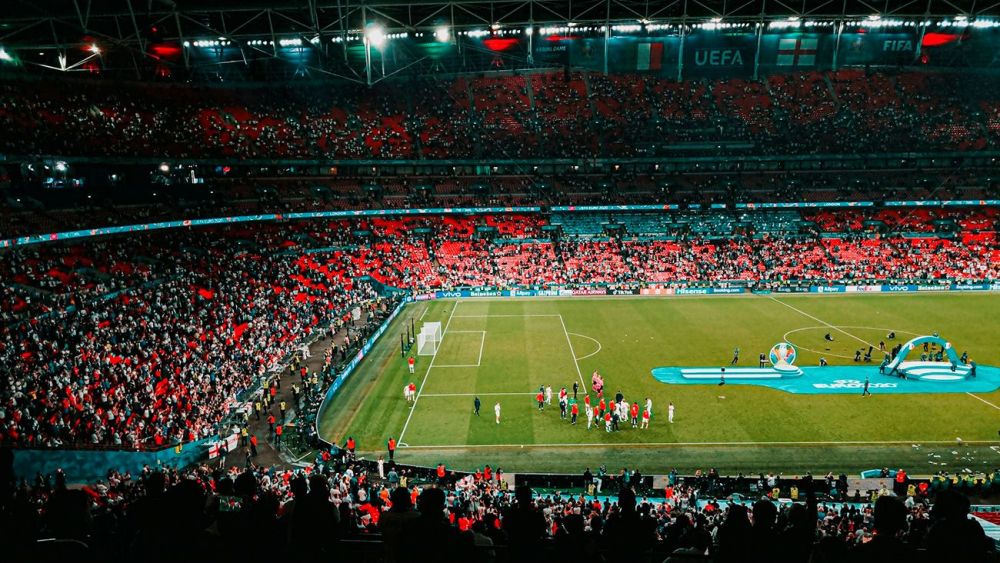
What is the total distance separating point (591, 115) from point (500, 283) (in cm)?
2768

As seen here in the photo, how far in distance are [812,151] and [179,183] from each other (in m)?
61.8

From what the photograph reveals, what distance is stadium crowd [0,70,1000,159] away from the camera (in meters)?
60.7

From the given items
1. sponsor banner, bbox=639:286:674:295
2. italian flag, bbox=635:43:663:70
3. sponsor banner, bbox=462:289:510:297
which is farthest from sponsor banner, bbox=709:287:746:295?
italian flag, bbox=635:43:663:70

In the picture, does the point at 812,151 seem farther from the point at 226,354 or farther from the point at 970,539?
the point at 970,539

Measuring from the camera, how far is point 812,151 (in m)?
64.3

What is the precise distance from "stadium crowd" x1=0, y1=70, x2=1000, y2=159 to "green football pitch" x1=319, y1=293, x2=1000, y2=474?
90.5ft

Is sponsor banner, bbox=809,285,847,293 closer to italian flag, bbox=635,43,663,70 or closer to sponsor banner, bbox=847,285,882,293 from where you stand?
sponsor banner, bbox=847,285,882,293

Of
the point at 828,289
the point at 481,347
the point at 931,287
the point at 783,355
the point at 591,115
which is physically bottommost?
the point at 481,347

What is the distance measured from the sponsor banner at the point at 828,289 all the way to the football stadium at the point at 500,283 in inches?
32.1

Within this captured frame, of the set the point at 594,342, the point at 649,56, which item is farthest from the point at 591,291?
the point at 649,56

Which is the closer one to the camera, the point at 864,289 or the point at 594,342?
the point at 594,342

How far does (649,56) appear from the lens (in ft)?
213

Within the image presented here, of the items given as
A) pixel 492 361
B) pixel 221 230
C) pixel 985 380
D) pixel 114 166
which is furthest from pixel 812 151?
pixel 114 166

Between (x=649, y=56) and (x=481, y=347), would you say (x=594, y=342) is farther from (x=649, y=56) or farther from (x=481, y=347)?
(x=649, y=56)
